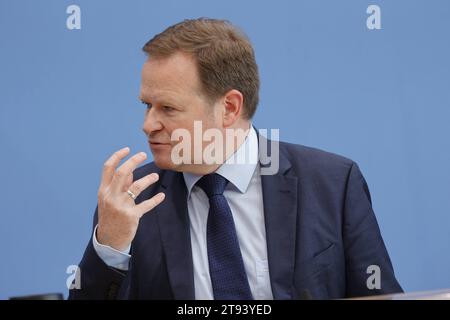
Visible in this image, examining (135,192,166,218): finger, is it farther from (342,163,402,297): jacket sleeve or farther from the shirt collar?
(342,163,402,297): jacket sleeve

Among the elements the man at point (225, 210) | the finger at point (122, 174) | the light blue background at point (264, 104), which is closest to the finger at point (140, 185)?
the finger at point (122, 174)

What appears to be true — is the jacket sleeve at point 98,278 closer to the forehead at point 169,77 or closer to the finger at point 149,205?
the finger at point 149,205

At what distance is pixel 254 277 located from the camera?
1.43 meters

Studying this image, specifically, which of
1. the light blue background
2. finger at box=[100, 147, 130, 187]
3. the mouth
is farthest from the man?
the light blue background

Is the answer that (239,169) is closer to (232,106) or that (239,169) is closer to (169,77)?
(232,106)

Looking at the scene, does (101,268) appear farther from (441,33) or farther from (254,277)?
(441,33)

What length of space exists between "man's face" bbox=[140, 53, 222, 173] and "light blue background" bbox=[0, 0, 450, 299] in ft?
1.74

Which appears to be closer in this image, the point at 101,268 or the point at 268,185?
the point at 101,268

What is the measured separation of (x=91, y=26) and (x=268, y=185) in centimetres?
75

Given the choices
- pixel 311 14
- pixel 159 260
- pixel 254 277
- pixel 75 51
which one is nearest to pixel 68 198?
pixel 75 51

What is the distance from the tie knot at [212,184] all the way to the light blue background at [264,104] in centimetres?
52

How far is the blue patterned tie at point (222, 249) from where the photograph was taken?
1.39 metres
